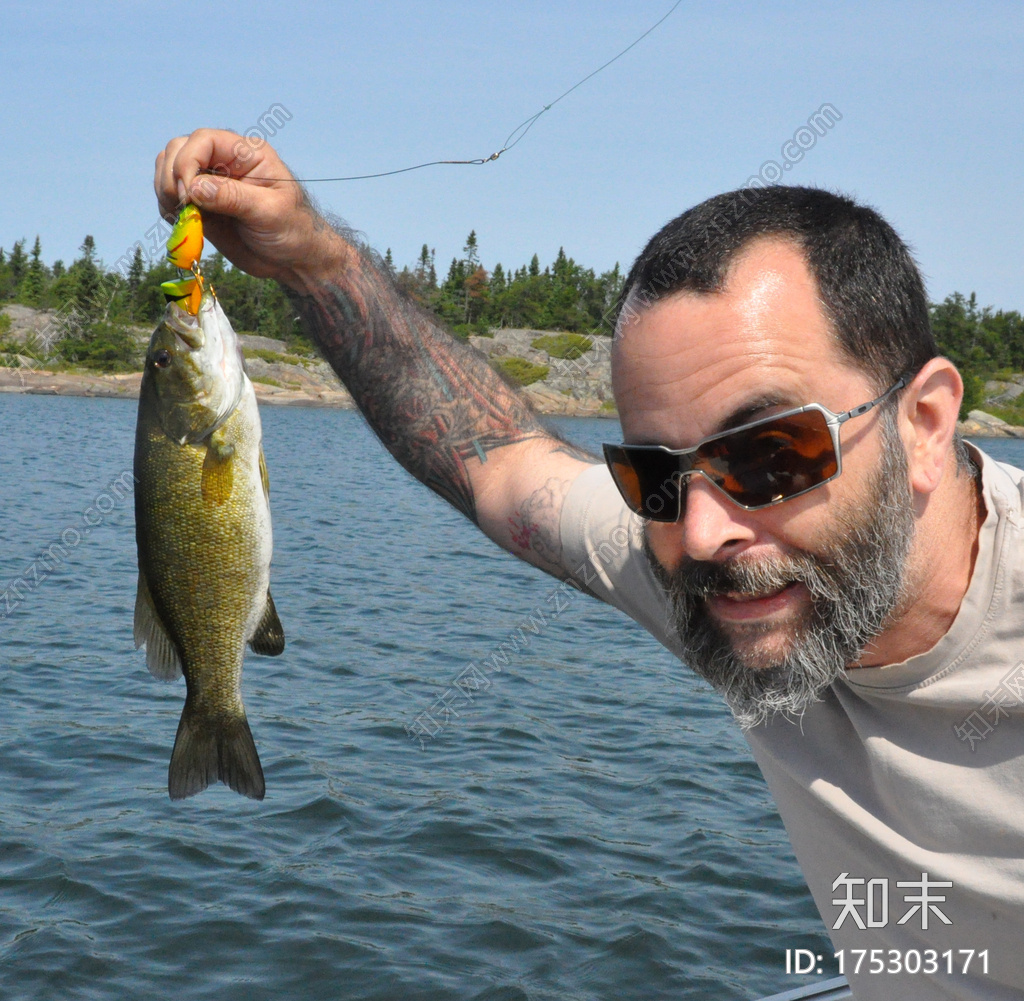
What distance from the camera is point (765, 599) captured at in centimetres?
231

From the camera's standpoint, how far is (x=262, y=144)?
8.21 ft

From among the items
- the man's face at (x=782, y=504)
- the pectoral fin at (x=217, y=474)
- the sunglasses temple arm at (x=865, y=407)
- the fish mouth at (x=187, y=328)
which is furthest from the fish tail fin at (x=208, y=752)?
the sunglasses temple arm at (x=865, y=407)

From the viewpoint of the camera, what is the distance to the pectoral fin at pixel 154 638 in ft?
9.30

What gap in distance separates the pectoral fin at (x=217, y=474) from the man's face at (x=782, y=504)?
108 cm

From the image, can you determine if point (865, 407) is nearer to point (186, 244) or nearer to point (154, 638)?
point (186, 244)

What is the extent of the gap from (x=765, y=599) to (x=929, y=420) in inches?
21.4

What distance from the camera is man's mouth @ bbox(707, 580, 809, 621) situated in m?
2.30

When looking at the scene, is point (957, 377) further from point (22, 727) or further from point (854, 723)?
point (22, 727)

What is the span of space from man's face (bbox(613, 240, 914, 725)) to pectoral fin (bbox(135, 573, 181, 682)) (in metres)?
1.43

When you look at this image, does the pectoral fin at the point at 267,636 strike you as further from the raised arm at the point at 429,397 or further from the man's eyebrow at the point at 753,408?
the man's eyebrow at the point at 753,408

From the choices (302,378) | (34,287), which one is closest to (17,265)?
(34,287)

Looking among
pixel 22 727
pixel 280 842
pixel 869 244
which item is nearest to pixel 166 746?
pixel 22 727

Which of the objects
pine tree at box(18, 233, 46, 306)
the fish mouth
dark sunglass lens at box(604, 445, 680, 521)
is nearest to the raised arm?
the fish mouth

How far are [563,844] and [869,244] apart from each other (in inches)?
261
